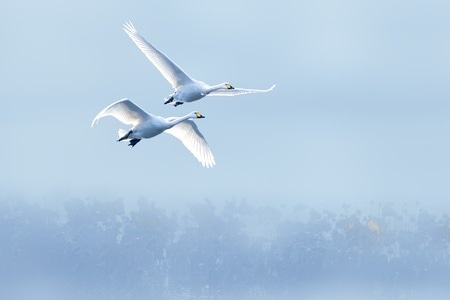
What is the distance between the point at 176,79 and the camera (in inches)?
1475

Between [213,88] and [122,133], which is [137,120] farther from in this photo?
[213,88]

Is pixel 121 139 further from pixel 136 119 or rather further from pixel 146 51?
pixel 146 51

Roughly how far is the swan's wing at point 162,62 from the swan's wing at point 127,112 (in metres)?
1.81

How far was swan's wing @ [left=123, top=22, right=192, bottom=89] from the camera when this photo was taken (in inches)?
1458

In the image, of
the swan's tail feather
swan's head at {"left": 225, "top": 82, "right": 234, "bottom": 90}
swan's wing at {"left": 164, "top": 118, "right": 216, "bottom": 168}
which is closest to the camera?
the swan's tail feather

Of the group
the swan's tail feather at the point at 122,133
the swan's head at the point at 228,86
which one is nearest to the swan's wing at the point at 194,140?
the swan's head at the point at 228,86

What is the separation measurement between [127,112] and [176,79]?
2.29 meters

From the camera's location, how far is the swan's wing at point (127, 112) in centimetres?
3544

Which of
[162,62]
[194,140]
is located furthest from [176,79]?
[194,140]

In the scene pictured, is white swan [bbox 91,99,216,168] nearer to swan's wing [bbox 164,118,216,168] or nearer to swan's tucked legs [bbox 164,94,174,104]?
swan's tucked legs [bbox 164,94,174,104]

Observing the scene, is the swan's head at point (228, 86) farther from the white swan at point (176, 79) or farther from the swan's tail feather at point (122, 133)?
the swan's tail feather at point (122, 133)

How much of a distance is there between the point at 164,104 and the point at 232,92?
123 inches

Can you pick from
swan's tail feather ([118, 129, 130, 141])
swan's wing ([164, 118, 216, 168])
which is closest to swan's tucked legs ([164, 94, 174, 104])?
swan's tail feather ([118, 129, 130, 141])

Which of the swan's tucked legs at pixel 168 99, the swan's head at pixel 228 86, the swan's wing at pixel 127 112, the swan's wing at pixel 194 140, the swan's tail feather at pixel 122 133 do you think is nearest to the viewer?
the swan's wing at pixel 127 112
